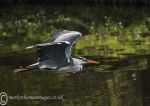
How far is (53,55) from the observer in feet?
30.4

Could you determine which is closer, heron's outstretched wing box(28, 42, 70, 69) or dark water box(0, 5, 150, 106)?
heron's outstretched wing box(28, 42, 70, 69)

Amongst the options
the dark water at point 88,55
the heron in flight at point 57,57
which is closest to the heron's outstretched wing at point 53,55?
the heron in flight at point 57,57

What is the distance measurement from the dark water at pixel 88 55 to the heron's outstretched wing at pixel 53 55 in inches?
75.7

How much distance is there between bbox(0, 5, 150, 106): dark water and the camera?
11531 mm

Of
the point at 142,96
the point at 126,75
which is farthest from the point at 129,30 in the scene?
the point at 142,96

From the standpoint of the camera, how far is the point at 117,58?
555 inches

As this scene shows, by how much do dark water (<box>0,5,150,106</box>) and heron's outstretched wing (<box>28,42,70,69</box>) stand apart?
6.31 ft

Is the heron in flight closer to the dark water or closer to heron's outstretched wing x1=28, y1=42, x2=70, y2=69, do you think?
heron's outstretched wing x1=28, y1=42, x2=70, y2=69

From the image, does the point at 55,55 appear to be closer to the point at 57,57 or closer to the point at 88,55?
the point at 57,57

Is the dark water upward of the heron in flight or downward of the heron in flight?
downward

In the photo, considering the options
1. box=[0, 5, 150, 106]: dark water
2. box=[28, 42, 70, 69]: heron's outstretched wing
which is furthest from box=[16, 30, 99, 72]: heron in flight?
box=[0, 5, 150, 106]: dark water

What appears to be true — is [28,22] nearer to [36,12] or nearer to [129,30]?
[36,12]

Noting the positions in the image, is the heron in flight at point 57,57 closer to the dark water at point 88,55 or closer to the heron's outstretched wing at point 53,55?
A: the heron's outstretched wing at point 53,55

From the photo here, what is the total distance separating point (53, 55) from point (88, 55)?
507 cm
